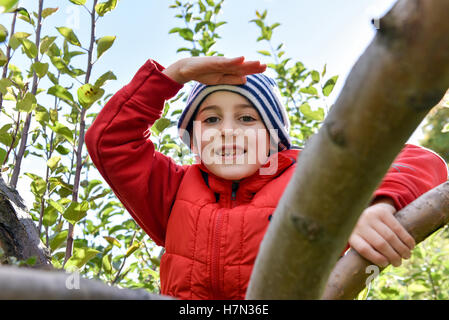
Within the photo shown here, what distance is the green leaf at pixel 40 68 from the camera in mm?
1325

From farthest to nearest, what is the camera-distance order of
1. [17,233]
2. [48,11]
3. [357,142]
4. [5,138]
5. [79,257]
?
[48,11] < [5,138] < [79,257] < [17,233] < [357,142]

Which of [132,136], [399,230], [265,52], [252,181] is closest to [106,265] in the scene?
[132,136]

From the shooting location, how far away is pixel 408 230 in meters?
0.60

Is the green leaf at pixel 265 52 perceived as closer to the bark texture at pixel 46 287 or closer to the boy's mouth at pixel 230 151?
the boy's mouth at pixel 230 151

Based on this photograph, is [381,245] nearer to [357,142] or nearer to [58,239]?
[357,142]

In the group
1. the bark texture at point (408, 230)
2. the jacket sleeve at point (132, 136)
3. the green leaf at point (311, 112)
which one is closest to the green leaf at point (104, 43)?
the jacket sleeve at point (132, 136)

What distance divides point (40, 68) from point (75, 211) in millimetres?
505

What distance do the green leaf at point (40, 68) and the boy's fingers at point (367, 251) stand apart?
3.66 ft

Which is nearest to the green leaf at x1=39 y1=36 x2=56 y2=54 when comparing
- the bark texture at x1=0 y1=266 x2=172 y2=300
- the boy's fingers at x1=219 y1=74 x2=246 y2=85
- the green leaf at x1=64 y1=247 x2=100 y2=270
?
the boy's fingers at x1=219 y1=74 x2=246 y2=85

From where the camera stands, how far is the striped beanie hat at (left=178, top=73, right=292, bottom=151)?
1246 millimetres

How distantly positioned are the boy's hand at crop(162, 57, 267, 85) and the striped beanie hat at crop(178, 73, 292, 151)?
0.24 feet

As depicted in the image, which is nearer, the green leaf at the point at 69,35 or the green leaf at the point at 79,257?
the green leaf at the point at 79,257

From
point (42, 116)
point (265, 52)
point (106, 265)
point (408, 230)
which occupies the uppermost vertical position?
point (265, 52)
